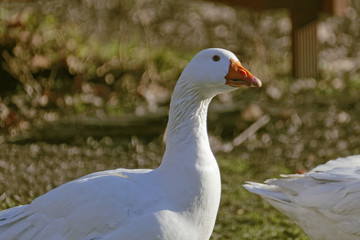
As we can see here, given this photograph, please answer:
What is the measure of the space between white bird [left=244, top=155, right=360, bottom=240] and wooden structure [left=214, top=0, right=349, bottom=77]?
3360mm

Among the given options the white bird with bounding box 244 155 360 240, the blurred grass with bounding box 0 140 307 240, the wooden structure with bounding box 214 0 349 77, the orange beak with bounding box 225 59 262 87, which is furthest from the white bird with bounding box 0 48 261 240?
the wooden structure with bounding box 214 0 349 77

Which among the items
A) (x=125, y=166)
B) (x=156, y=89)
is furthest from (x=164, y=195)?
(x=156, y=89)

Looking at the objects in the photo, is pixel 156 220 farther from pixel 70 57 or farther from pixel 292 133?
pixel 70 57

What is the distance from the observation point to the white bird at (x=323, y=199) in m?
3.77

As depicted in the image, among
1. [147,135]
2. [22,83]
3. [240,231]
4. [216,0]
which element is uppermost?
[216,0]

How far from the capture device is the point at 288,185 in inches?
158

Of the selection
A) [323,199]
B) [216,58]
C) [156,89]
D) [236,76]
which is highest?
[216,58]

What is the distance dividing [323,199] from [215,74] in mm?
1214

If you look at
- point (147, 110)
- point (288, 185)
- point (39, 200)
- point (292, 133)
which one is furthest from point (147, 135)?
point (39, 200)

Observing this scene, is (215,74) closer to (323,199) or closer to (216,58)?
(216,58)

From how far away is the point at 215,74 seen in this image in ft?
10.6

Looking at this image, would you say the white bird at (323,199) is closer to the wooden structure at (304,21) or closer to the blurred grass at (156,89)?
the blurred grass at (156,89)

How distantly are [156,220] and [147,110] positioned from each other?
14.1ft

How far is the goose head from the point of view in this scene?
3.24m
